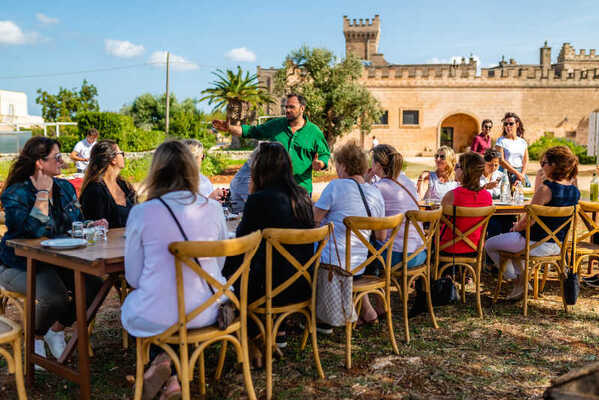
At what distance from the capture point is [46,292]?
115 inches

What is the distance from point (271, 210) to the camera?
2789 mm

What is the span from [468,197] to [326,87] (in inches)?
657

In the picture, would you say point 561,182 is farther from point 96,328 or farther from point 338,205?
point 96,328

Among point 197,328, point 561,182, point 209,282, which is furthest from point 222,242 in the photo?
point 561,182

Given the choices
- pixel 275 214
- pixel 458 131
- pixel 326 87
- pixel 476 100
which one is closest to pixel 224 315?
pixel 275 214

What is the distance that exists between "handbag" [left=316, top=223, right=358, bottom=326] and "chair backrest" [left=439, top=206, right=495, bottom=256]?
4.35 feet

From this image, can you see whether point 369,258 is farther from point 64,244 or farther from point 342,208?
point 64,244

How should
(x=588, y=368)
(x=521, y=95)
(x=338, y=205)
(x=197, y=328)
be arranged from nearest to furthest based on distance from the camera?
(x=588, y=368) < (x=197, y=328) < (x=338, y=205) < (x=521, y=95)

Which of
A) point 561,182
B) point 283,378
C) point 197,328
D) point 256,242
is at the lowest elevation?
point 283,378

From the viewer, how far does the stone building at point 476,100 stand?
30359mm

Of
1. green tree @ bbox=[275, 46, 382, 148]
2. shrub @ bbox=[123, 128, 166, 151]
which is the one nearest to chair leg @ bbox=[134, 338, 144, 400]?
shrub @ bbox=[123, 128, 166, 151]

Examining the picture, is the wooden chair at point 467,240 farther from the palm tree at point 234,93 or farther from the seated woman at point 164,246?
the palm tree at point 234,93

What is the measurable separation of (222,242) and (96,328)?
84.6 inches

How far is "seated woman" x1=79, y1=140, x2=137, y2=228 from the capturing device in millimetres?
3592
